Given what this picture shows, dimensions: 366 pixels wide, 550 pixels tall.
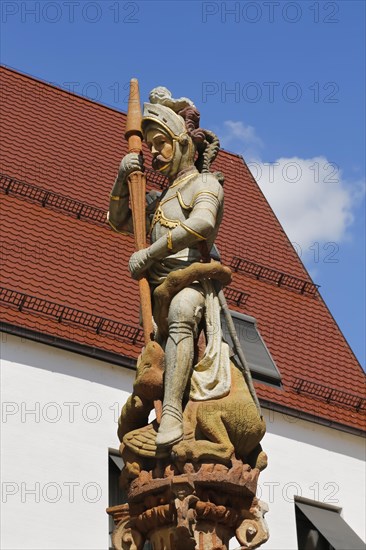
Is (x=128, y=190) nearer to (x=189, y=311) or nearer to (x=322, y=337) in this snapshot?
(x=189, y=311)

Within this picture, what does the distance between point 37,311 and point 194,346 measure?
1053 centimetres

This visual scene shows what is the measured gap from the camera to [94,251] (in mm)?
22422

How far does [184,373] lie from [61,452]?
9.90 meters

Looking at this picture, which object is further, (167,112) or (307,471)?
(307,471)

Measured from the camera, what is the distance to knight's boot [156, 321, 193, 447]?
9070mm

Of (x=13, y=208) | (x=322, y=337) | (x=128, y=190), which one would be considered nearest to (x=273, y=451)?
(x=322, y=337)

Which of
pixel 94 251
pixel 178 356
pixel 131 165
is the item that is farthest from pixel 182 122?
pixel 94 251

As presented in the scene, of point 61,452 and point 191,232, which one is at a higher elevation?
point 61,452

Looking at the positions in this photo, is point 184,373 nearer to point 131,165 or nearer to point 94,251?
point 131,165

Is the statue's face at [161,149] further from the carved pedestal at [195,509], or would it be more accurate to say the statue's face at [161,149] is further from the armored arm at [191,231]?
the carved pedestal at [195,509]

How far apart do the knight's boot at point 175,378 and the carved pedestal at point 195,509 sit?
20 centimetres

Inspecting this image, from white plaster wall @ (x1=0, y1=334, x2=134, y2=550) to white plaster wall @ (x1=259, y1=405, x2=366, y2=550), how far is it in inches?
110

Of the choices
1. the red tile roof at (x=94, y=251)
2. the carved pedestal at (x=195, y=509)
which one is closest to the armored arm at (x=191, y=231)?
the carved pedestal at (x=195, y=509)

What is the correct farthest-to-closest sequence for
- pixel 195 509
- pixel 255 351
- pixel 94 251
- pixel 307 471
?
pixel 255 351 < pixel 94 251 < pixel 307 471 < pixel 195 509
